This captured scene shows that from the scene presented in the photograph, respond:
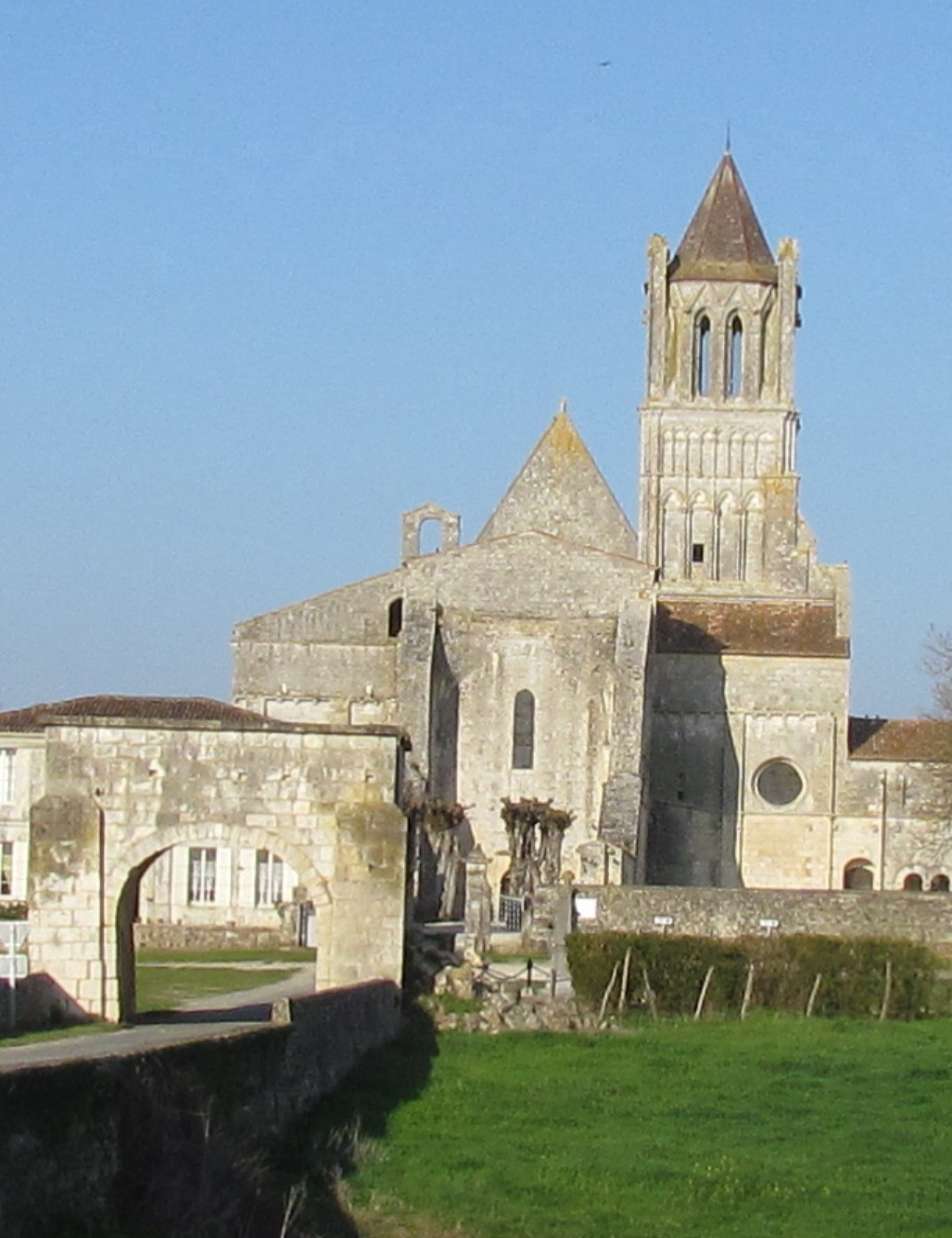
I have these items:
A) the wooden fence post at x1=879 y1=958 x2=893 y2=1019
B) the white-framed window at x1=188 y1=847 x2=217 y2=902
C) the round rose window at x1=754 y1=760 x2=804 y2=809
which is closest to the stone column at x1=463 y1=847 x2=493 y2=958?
the wooden fence post at x1=879 y1=958 x2=893 y2=1019

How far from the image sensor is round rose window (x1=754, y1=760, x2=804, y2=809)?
6712cm

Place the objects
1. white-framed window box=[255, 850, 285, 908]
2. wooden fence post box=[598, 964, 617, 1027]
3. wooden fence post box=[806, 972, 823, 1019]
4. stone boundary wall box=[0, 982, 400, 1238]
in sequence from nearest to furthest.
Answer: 1. stone boundary wall box=[0, 982, 400, 1238]
2. wooden fence post box=[598, 964, 617, 1027]
3. wooden fence post box=[806, 972, 823, 1019]
4. white-framed window box=[255, 850, 285, 908]

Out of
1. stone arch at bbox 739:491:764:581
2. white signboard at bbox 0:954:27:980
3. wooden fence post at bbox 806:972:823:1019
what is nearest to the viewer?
white signboard at bbox 0:954:27:980

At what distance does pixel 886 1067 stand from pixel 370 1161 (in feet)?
31.8

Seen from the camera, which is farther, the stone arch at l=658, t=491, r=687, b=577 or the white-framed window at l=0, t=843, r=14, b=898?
the stone arch at l=658, t=491, r=687, b=577

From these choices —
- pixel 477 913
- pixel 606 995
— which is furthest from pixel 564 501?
pixel 606 995

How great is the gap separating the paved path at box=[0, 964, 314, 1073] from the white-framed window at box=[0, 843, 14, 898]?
12.5 m

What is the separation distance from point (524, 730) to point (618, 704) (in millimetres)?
2447

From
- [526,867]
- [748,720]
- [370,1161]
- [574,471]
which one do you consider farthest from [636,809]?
[370,1161]

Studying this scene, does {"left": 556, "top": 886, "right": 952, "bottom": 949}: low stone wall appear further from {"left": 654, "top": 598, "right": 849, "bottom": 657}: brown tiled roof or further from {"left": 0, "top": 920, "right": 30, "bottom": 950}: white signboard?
{"left": 654, "top": 598, "right": 849, "bottom": 657}: brown tiled roof

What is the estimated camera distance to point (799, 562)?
80.4 metres

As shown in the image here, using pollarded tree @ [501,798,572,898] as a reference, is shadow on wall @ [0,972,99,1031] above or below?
below

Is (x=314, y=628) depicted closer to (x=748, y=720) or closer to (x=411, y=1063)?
(x=748, y=720)

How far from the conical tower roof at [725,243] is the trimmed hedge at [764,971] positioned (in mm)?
46401
